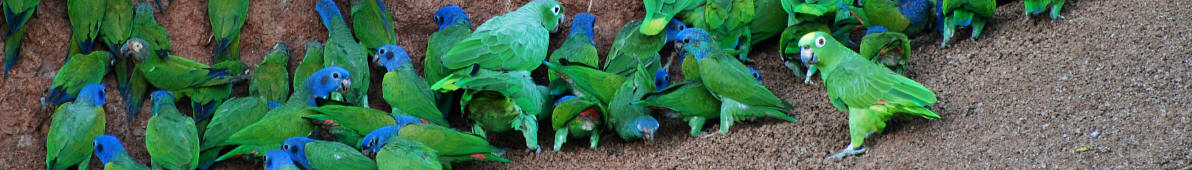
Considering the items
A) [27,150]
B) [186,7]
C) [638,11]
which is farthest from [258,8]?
[638,11]

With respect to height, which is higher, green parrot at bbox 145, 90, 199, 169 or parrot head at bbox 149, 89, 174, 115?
parrot head at bbox 149, 89, 174, 115

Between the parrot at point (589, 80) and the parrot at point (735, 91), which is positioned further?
→ the parrot at point (589, 80)

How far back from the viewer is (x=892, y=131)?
15.3 ft

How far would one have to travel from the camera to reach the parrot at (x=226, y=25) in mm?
5301

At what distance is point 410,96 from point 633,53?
3.67 ft

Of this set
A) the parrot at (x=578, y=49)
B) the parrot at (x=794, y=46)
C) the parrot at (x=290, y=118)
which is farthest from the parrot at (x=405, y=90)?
the parrot at (x=794, y=46)

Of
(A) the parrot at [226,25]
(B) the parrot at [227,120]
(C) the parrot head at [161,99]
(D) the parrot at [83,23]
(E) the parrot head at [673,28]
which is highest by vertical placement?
(D) the parrot at [83,23]

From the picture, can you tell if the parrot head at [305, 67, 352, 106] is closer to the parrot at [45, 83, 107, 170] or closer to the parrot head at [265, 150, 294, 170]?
the parrot head at [265, 150, 294, 170]

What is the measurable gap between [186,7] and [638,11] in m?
2.33

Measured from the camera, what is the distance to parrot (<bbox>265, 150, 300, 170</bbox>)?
450 cm

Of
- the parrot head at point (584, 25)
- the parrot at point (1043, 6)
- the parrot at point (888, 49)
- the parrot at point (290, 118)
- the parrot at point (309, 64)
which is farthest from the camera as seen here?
the parrot head at point (584, 25)

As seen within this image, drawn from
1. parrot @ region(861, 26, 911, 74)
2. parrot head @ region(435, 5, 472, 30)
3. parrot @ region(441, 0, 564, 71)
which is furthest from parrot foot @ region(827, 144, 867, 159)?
parrot head @ region(435, 5, 472, 30)

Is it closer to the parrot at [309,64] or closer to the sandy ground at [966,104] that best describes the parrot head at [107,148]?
the sandy ground at [966,104]

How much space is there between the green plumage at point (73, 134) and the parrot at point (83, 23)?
0.98 ft
